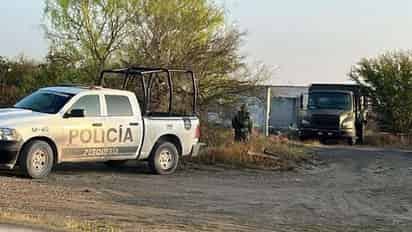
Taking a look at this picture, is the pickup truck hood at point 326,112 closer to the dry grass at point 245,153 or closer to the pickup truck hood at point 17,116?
the dry grass at point 245,153

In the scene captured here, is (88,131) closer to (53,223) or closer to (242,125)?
(53,223)

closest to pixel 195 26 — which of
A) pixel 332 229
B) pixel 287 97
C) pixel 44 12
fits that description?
pixel 44 12

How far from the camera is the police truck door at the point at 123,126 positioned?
1731cm

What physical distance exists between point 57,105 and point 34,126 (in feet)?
3.10

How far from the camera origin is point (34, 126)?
15.7 m

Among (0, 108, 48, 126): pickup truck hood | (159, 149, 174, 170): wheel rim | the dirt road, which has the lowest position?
the dirt road

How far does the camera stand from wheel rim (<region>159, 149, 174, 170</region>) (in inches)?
726

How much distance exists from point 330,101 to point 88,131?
20.4 metres

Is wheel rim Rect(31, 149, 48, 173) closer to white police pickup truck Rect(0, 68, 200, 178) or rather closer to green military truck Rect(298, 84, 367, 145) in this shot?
white police pickup truck Rect(0, 68, 200, 178)

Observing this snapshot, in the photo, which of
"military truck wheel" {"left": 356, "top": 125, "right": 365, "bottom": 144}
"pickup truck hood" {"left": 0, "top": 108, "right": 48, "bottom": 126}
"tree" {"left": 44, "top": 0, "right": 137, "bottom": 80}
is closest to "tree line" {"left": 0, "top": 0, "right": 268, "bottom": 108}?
"tree" {"left": 44, "top": 0, "right": 137, "bottom": 80}

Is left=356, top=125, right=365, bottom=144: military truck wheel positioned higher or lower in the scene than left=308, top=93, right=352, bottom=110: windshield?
lower

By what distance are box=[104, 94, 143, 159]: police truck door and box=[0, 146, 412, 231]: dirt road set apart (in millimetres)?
607

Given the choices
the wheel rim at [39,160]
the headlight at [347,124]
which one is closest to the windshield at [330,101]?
the headlight at [347,124]

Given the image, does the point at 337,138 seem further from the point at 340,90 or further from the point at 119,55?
the point at 119,55
